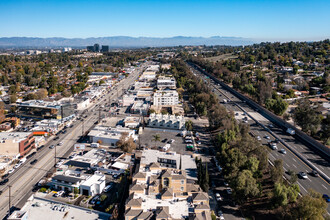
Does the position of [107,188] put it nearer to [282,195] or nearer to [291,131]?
[282,195]

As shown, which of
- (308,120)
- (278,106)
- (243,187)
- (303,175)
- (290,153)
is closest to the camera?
(243,187)

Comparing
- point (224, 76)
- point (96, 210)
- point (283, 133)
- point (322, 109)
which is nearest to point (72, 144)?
point (96, 210)

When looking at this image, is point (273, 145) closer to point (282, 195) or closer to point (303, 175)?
point (303, 175)

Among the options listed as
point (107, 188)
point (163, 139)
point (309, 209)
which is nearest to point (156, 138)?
point (163, 139)

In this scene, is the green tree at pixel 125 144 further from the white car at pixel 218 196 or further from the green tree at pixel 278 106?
the green tree at pixel 278 106

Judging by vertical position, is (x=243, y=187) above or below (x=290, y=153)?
above

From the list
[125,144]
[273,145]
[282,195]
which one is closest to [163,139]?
[125,144]

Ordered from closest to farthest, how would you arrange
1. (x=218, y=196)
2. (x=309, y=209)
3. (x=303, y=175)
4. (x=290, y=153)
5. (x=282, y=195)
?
(x=309, y=209) < (x=282, y=195) < (x=218, y=196) < (x=303, y=175) < (x=290, y=153)

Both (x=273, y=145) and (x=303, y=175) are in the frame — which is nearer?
(x=303, y=175)

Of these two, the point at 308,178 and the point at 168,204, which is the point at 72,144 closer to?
the point at 168,204

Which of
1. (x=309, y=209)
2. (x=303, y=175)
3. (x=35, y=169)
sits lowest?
(x=35, y=169)

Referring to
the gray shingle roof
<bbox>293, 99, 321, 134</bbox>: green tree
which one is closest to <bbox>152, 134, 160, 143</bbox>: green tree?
the gray shingle roof
